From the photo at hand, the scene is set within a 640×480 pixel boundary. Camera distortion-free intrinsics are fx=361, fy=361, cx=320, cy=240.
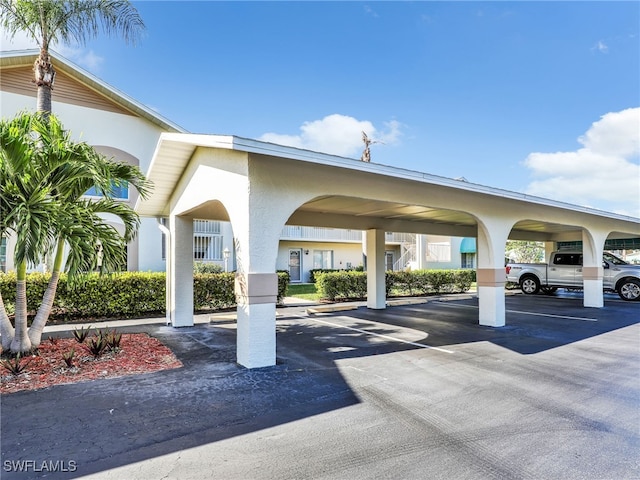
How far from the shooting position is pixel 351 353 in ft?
22.5

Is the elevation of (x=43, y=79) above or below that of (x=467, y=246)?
above

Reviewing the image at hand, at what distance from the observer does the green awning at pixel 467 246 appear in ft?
90.9

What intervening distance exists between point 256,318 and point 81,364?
2864 millimetres

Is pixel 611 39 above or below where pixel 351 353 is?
above

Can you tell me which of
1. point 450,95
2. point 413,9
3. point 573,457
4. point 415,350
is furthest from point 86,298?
point 450,95

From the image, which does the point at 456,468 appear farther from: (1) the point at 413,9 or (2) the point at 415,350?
(1) the point at 413,9

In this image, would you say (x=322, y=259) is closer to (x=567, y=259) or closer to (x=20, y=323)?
(x=567, y=259)

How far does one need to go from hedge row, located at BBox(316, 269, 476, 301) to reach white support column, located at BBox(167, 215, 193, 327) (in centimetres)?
747

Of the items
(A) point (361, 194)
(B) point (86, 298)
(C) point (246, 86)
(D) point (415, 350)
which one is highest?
(C) point (246, 86)

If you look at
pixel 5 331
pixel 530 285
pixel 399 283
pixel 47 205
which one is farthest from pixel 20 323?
pixel 530 285

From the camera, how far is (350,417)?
397 cm

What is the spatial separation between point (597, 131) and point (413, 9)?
15.0 meters

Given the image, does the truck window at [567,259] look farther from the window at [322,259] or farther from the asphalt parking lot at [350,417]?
the window at [322,259]

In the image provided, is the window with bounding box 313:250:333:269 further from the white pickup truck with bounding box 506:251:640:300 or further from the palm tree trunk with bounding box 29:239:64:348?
the palm tree trunk with bounding box 29:239:64:348
